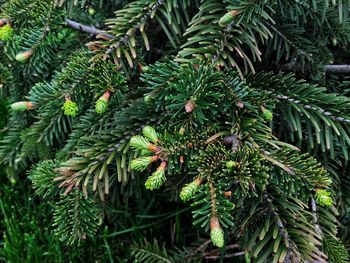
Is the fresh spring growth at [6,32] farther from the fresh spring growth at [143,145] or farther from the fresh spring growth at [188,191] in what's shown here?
the fresh spring growth at [188,191]

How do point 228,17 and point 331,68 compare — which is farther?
point 331,68

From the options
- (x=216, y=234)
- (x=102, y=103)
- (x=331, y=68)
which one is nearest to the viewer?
(x=216, y=234)

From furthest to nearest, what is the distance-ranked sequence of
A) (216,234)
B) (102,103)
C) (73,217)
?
(73,217) → (102,103) → (216,234)

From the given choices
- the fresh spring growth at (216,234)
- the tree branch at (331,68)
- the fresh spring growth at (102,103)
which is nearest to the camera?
the fresh spring growth at (216,234)

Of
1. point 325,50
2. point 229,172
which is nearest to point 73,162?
point 229,172

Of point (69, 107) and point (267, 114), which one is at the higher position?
point (69, 107)

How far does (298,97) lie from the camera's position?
1007 millimetres

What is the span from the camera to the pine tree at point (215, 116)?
2.70ft

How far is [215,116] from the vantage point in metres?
0.96

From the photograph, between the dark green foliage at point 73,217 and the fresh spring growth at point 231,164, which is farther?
the dark green foliage at point 73,217

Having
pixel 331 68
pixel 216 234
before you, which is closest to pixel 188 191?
pixel 216 234

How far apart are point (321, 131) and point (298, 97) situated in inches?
4.1

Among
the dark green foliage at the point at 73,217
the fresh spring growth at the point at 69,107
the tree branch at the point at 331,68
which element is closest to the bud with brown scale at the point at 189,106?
the fresh spring growth at the point at 69,107

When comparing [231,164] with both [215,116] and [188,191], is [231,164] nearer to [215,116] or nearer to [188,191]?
[188,191]
